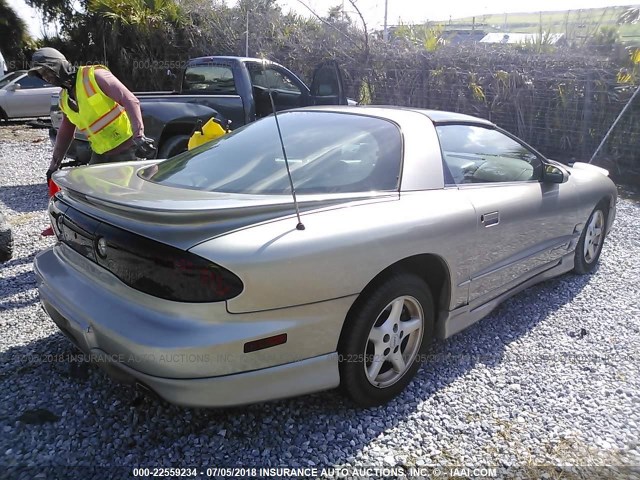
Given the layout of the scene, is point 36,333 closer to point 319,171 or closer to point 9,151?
point 319,171

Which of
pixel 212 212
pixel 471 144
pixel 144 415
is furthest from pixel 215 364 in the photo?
pixel 471 144

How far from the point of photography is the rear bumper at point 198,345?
1974 mm

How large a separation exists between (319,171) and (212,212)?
2.50ft

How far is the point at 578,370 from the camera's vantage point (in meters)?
3.12

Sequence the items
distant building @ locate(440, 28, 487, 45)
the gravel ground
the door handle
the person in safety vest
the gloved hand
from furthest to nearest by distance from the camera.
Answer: distant building @ locate(440, 28, 487, 45) < the gloved hand < the person in safety vest < the door handle < the gravel ground

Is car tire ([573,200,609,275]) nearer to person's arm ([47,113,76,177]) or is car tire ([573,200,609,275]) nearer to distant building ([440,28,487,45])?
person's arm ([47,113,76,177])

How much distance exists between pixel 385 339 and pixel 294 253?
763mm

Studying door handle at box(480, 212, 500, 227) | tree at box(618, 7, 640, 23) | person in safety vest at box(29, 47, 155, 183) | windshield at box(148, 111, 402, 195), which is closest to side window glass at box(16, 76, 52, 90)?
person in safety vest at box(29, 47, 155, 183)

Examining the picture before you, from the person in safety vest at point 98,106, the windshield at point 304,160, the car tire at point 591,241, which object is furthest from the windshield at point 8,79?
the car tire at point 591,241

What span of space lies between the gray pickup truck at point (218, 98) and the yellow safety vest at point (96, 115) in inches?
63.3

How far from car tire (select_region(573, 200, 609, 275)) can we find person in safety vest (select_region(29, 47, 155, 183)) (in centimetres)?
362

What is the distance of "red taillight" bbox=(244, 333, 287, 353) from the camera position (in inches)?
79.6

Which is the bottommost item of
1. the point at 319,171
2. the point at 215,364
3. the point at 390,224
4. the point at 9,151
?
the point at 9,151

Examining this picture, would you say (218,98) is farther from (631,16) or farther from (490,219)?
(631,16)
